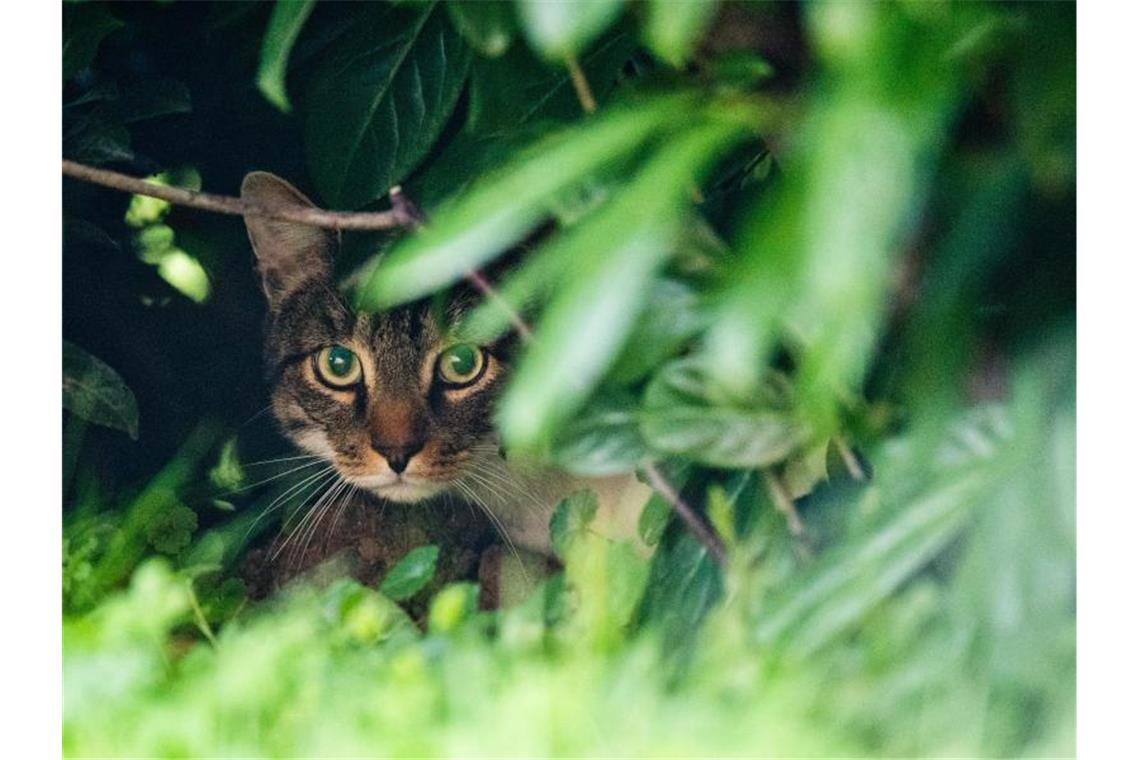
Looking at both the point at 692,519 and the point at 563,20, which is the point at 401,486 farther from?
the point at 563,20

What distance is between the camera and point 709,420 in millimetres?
964

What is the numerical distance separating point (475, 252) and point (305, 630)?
1.88ft

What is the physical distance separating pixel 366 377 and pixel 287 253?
20 cm

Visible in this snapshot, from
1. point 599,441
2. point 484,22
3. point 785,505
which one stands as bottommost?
point 785,505

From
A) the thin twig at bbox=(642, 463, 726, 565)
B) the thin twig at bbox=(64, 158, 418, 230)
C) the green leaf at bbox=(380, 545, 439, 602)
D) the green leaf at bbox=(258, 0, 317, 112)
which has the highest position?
the green leaf at bbox=(258, 0, 317, 112)

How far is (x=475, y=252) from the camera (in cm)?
70

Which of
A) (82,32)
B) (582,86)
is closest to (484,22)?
(582,86)

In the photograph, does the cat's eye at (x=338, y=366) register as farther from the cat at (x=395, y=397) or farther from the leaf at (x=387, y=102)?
the leaf at (x=387, y=102)

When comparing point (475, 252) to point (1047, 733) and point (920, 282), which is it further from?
point (1047, 733)

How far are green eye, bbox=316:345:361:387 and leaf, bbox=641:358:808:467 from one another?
667 millimetres

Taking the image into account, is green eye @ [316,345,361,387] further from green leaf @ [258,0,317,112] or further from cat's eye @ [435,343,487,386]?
green leaf @ [258,0,317,112]

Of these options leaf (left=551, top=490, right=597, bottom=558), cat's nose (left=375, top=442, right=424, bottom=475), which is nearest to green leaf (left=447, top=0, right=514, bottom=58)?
leaf (left=551, top=490, right=597, bottom=558)

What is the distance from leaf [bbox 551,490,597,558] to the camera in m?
1.24
